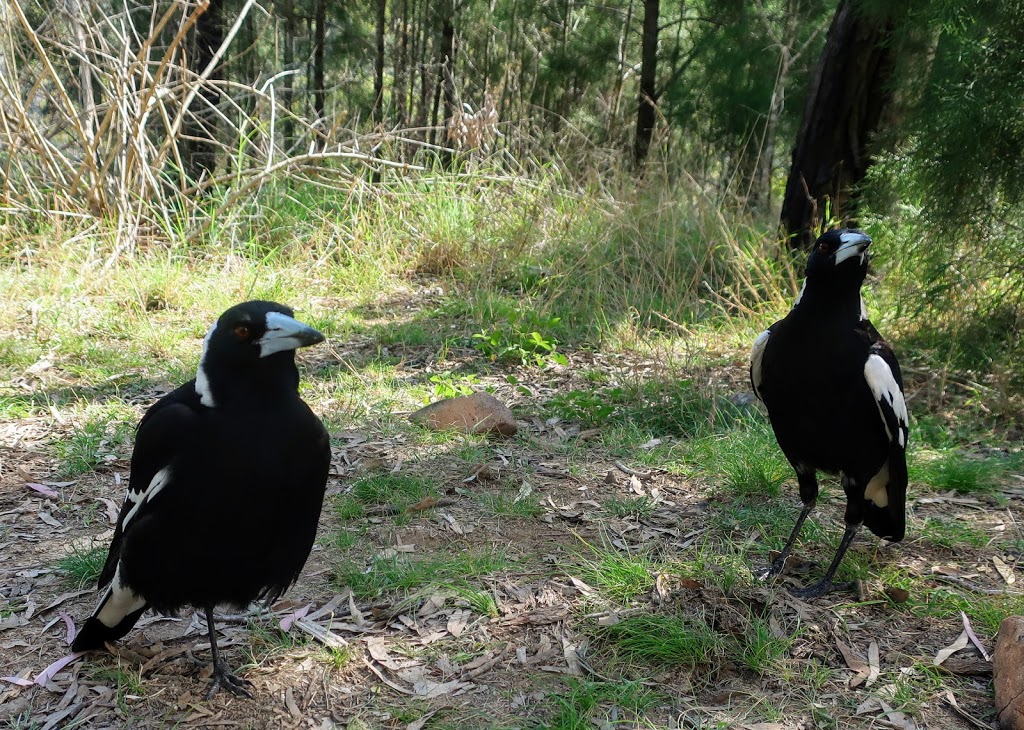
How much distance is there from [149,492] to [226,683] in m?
0.64

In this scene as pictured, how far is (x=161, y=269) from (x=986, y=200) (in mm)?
5285

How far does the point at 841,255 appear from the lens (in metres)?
2.75

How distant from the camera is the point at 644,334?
218 inches

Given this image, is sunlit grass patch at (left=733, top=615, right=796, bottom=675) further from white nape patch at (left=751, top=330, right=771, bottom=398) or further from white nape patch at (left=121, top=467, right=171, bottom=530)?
white nape patch at (left=121, top=467, right=171, bottom=530)

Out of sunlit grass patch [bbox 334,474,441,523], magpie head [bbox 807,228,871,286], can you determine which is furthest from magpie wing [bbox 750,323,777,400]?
sunlit grass patch [bbox 334,474,441,523]

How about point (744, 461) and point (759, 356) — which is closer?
point (759, 356)

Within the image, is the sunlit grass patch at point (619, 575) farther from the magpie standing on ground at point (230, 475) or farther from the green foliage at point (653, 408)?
the green foliage at point (653, 408)

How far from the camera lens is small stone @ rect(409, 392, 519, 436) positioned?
411cm

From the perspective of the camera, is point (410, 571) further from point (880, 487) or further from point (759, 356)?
point (880, 487)

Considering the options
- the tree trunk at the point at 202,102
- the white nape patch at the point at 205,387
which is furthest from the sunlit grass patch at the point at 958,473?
the tree trunk at the point at 202,102

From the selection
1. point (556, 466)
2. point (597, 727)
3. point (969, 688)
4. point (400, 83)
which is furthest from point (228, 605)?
point (400, 83)

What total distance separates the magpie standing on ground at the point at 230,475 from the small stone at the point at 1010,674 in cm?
190

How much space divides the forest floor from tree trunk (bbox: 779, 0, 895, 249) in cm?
271

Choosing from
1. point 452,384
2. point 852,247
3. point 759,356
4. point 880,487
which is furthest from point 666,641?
point 452,384
